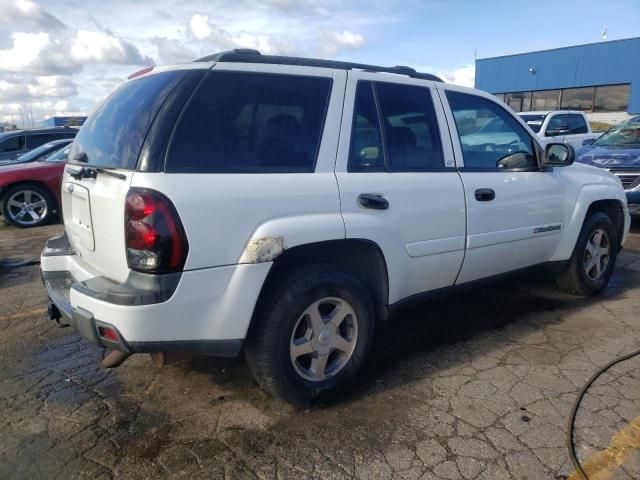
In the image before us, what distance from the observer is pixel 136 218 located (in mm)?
2320

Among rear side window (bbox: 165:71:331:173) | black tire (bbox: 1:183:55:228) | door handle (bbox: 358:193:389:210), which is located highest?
rear side window (bbox: 165:71:331:173)

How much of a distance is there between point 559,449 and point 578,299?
2.58 metres

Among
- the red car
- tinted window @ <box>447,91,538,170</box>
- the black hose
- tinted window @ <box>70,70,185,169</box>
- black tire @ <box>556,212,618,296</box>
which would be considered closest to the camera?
the black hose

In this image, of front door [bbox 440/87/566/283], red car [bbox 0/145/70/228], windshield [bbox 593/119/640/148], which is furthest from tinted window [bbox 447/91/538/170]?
red car [bbox 0/145/70/228]

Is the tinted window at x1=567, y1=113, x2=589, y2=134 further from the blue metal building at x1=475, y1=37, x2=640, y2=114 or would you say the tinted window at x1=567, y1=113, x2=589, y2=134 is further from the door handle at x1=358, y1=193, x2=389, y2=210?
the blue metal building at x1=475, y1=37, x2=640, y2=114

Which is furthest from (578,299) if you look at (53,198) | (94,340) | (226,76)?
(53,198)

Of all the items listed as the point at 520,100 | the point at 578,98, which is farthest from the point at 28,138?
the point at 520,100

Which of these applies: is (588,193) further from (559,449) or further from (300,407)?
(300,407)

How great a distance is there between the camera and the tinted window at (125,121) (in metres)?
2.51

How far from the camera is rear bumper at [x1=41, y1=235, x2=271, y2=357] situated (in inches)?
92.0

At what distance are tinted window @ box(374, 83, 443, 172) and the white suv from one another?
0.04ft

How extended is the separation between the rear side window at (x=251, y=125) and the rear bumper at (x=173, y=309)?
524mm

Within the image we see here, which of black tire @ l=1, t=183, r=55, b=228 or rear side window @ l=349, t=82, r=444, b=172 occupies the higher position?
rear side window @ l=349, t=82, r=444, b=172

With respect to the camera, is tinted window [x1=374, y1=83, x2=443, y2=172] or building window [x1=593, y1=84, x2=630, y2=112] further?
building window [x1=593, y1=84, x2=630, y2=112]
